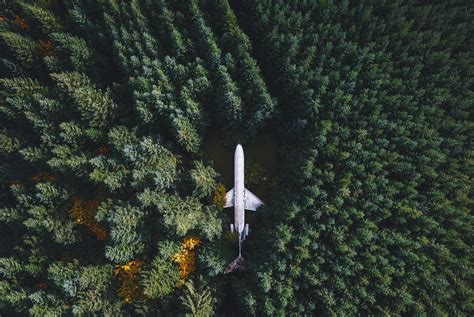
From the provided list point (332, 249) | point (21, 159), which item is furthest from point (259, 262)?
point (21, 159)

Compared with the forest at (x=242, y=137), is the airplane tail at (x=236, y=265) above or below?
below

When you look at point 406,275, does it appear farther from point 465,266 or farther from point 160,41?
point 160,41

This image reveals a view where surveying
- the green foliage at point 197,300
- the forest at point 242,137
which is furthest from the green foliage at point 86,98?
the green foliage at point 197,300

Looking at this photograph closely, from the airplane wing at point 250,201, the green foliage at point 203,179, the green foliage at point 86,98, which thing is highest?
the green foliage at point 86,98

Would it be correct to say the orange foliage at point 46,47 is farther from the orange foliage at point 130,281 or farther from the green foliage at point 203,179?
the orange foliage at point 130,281

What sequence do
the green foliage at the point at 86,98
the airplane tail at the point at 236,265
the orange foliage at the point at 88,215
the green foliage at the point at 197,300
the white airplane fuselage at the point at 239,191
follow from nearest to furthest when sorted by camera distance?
the green foliage at the point at 197,300 → the green foliage at the point at 86,98 → the airplane tail at the point at 236,265 → the orange foliage at the point at 88,215 → the white airplane fuselage at the point at 239,191

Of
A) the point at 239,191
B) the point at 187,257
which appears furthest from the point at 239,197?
the point at 187,257
